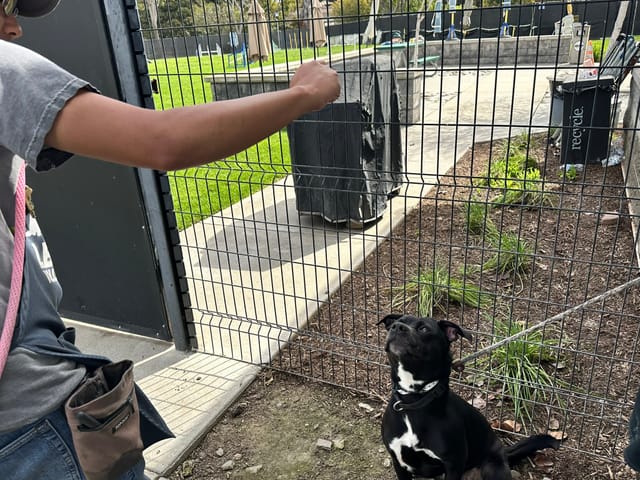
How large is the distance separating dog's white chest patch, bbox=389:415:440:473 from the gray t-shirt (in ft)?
4.55

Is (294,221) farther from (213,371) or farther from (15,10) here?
(15,10)

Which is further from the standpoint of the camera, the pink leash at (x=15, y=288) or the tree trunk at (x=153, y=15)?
the tree trunk at (x=153, y=15)

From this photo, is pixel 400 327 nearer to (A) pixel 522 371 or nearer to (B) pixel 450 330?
(B) pixel 450 330

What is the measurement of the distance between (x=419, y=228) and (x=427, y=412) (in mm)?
1246

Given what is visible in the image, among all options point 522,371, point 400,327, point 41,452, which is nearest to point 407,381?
point 400,327

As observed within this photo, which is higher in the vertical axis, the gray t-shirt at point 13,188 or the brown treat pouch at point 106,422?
the gray t-shirt at point 13,188

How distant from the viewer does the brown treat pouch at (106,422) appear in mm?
1286

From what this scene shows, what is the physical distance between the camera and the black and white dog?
212 centimetres

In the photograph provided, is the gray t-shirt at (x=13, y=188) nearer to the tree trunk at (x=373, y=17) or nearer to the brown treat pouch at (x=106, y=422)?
the brown treat pouch at (x=106, y=422)

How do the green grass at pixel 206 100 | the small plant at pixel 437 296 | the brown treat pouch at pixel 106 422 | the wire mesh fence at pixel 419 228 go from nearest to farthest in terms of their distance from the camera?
the brown treat pouch at pixel 106 422 < the wire mesh fence at pixel 419 228 < the green grass at pixel 206 100 < the small plant at pixel 437 296

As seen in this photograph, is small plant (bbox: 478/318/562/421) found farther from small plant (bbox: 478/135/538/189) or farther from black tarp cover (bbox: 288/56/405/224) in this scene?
small plant (bbox: 478/135/538/189)

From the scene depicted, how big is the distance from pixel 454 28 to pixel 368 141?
247 centimetres

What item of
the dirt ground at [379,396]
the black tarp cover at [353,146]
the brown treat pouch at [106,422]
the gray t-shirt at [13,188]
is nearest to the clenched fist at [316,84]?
the gray t-shirt at [13,188]

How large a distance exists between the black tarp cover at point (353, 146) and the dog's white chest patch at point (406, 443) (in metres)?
2.35
